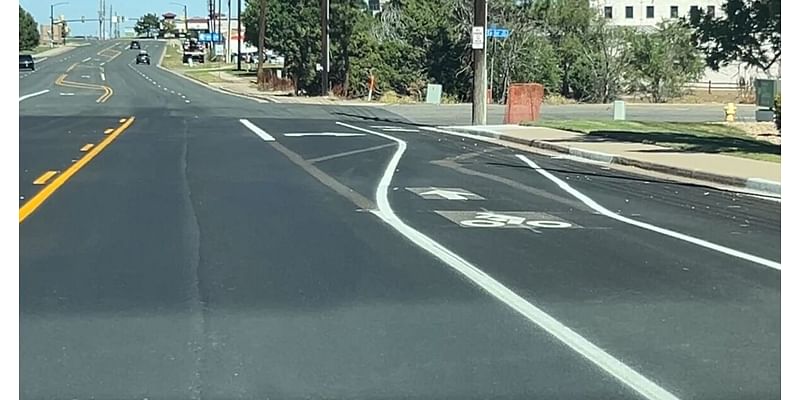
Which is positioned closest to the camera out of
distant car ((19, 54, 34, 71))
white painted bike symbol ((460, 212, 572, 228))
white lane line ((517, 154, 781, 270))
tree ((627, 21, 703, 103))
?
white lane line ((517, 154, 781, 270))

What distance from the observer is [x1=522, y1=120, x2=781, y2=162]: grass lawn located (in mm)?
23406

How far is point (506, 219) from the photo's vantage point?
43.3 ft

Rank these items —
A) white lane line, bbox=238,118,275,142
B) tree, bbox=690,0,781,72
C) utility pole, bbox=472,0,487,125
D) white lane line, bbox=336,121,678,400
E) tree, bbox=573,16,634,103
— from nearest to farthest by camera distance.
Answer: white lane line, bbox=336,121,678,400 → white lane line, bbox=238,118,275,142 → tree, bbox=690,0,781,72 → utility pole, bbox=472,0,487,125 → tree, bbox=573,16,634,103

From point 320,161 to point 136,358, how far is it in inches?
546

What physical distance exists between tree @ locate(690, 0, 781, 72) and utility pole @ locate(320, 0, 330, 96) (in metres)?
25.4

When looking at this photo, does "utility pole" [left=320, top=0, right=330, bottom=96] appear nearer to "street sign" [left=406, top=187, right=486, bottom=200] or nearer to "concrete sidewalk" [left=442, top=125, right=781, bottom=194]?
"concrete sidewalk" [left=442, top=125, right=781, bottom=194]

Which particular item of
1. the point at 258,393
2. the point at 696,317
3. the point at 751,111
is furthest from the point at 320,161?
the point at 751,111

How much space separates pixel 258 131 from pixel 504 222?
1734 centimetres

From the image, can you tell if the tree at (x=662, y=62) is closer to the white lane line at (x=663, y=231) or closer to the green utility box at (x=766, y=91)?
the green utility box at (x=766, y=91)

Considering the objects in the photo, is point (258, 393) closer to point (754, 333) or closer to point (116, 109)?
point (754, 333)

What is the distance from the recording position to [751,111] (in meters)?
48.1

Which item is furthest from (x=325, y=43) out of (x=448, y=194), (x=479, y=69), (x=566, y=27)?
(x=448, y=194)

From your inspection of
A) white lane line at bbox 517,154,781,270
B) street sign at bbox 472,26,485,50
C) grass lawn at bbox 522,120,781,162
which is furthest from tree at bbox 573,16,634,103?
white lane line at bbox 517,154,781,270

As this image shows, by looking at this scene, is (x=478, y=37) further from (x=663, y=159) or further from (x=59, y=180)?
(x=59, y=180)
